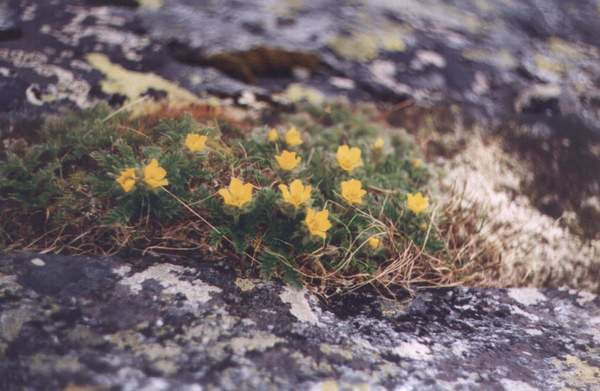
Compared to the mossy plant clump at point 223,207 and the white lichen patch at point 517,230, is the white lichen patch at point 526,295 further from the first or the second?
the mossy plant clump at point 223,207

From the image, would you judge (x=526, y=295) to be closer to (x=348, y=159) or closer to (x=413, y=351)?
(x=413, y=351)

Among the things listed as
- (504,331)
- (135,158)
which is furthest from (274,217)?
(504,331)

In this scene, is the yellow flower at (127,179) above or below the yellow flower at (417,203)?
above

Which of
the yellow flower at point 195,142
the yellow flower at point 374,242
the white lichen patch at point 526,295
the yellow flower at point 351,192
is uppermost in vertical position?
the yellow flower at point 195,142

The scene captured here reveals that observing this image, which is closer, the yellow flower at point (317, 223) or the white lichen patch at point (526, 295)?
the yellow flower at point (317, 223)

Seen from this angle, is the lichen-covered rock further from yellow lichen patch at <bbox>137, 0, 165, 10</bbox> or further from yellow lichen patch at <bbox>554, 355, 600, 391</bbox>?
yellow lichen patch at <bbox>137, 0, 165, 10</bbox>

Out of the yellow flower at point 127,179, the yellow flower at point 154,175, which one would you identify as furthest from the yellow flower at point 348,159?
the yellow flower at point 127,179

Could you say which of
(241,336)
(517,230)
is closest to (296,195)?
(241,336)

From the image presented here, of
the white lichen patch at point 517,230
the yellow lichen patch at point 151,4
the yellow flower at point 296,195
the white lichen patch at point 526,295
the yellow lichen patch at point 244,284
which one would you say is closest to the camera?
the yellow lichen patch at point 244,284
